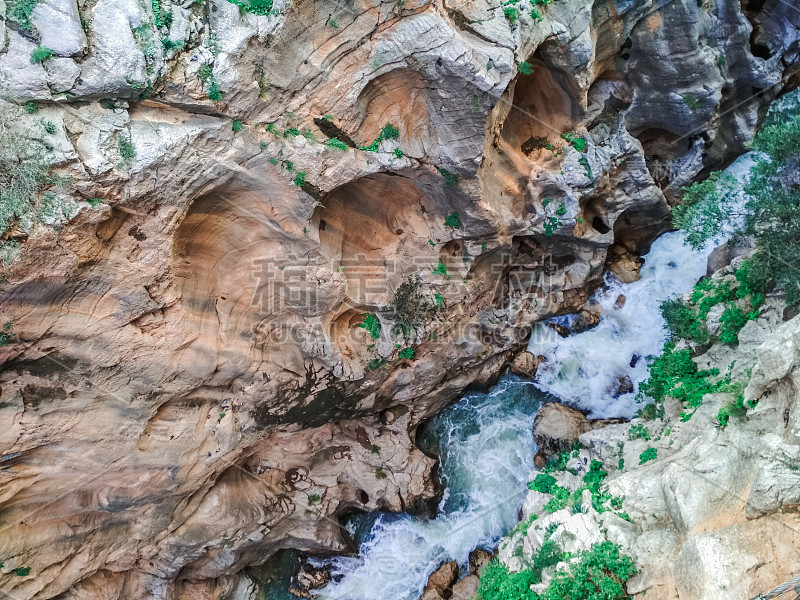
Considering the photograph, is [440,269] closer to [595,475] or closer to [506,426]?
[506,426]

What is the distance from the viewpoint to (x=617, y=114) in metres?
11.7

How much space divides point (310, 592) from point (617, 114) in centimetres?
1360

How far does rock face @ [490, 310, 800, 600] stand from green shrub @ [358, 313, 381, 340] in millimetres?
5015

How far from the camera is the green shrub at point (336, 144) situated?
8.62 metres

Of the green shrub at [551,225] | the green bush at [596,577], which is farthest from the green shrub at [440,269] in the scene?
the green bush at [596,577]

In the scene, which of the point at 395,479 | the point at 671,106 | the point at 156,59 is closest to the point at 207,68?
the point at 156,59

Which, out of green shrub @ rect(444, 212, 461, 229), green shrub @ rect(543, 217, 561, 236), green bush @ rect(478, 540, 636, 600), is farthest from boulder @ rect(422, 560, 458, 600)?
green shrub @ rect(543, 217, 561, 236)

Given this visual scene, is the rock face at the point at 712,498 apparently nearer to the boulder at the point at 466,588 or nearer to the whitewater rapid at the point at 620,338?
the boulder at the point at 466,588

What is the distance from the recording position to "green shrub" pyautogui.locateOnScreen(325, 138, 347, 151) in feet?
28.3

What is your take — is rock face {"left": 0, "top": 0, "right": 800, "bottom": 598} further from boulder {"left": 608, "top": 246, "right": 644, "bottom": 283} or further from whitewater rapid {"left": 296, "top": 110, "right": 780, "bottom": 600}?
whitewater rapid {"left": 296, "top": 110, "right": 780, "bottom": 600}

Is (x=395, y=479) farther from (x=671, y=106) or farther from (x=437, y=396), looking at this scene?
(x=671, y=106)

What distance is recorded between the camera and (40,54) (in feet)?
21.7

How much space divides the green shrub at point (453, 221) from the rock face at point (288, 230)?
3.3 inches

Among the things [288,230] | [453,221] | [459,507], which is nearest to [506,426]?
[459,507]
